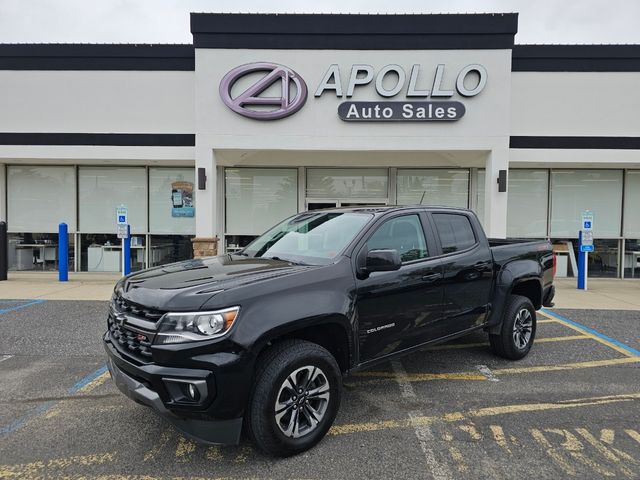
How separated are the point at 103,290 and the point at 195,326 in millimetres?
7963

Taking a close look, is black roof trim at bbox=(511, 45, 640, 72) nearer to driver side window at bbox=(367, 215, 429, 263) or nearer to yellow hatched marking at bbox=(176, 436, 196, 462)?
driver side window at bbox=(367, 215, 429, 263)

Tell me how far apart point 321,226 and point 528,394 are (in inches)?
103

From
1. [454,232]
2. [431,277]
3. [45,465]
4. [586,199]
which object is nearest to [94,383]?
[45,465]

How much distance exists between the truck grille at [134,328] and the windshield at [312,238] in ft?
4.17

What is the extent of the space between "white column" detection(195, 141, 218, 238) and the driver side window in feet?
24.1

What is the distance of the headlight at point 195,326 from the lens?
263 centimetres

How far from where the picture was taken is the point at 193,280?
305 cm

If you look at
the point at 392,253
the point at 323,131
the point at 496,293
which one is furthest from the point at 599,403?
the point at 323,131

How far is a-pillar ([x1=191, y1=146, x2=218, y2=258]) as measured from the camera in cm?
1029

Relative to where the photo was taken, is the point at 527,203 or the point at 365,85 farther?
the point at 527,203

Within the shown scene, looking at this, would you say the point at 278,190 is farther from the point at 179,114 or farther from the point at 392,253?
the point at 392,253

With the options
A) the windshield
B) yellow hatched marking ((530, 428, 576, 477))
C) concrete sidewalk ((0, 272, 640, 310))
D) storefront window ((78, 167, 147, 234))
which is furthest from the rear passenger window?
storefront window ((78, 167, 147, 234))

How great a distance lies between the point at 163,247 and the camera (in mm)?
12594

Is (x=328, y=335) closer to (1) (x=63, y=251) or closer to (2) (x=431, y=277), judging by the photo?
(2) (x=431, y=277)
